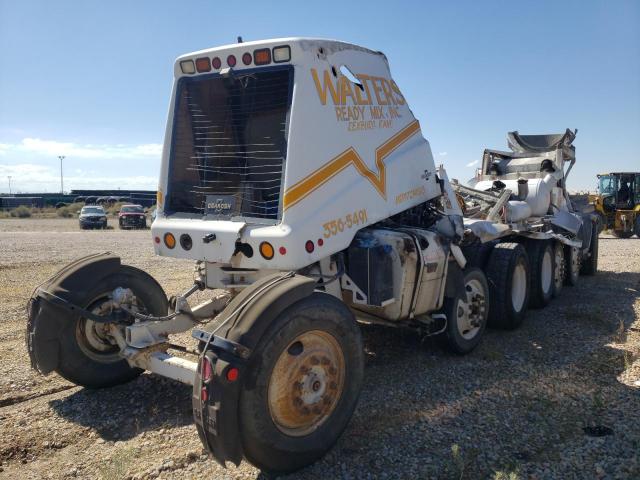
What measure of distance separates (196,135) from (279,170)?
3.42ft

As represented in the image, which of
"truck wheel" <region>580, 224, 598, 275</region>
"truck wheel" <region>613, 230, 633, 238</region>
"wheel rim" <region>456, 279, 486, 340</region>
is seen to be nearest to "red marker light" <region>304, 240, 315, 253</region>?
"wheel rim" <region>456, 279, 486, 340</region>

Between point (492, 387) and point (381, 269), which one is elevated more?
point (381, 269)

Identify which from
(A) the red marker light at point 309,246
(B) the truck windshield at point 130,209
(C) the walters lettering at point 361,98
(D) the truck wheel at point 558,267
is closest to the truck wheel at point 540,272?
(D) the truck wheel at point 558,267

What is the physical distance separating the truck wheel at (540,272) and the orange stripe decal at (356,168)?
12.8ft

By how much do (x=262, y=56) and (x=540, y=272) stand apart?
5.98 meters

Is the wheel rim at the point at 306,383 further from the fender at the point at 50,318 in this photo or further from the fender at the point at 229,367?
the fender at the point at 50,318

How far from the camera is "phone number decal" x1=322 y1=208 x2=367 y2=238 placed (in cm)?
438

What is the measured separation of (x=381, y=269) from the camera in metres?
4.70

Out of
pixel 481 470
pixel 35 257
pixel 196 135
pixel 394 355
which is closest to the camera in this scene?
pixel 481 470

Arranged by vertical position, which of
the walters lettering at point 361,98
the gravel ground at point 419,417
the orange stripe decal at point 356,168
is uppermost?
the walters lettering at point 361,98

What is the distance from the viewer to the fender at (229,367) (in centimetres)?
312

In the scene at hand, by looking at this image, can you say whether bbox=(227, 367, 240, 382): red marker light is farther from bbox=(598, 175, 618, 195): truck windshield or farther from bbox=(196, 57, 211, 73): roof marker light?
bbox=(598, 175, 618, 195): truck windshield

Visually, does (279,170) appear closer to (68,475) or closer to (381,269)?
(381,269)

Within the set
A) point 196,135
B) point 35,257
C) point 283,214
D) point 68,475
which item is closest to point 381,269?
point 283,214
